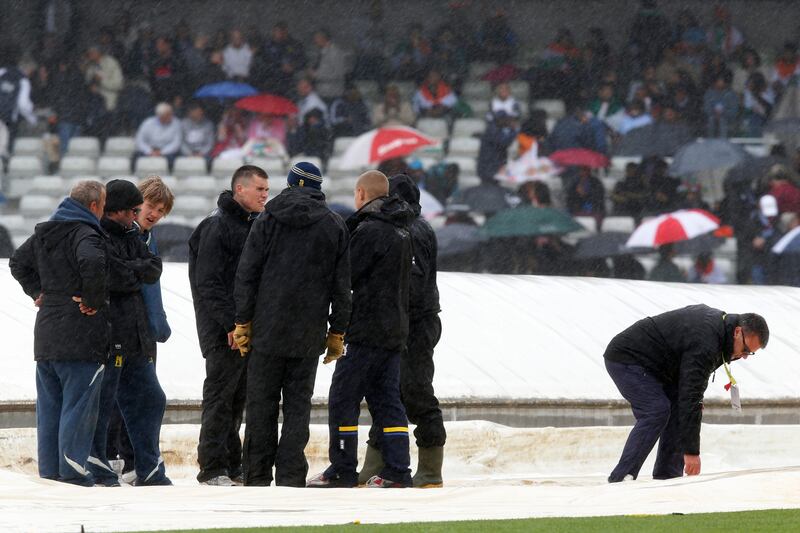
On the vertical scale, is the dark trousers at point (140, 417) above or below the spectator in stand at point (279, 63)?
below

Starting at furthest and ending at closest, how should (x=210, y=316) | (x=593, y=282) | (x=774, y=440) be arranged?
(x=593, y=282)
(x=774, y=440)
(x=210, y=316)

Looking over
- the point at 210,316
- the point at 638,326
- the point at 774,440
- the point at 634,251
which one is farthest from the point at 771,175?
the point at 210,316

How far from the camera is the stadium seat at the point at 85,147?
71.8 feet

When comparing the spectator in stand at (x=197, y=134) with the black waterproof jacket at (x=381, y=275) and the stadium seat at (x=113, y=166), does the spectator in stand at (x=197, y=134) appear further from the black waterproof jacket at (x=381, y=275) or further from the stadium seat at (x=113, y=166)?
the black waterproof jacket at (x=381, y=275)

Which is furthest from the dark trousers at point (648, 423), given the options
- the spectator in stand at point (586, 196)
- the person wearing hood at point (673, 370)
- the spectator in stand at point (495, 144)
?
the spectator in stand at point (495, 144)

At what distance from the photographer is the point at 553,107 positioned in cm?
2252

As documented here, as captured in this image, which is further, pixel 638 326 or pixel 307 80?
pixel 307 80

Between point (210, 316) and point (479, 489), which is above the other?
point (210, 316)

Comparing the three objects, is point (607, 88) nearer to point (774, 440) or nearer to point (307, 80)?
point (307, 80)

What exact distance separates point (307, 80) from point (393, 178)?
48.0 ft

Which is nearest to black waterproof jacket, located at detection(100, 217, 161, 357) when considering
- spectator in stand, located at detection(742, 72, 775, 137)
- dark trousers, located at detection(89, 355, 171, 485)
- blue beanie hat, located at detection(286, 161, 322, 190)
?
dark trousers, located at detection(89, 355, 171, 485)

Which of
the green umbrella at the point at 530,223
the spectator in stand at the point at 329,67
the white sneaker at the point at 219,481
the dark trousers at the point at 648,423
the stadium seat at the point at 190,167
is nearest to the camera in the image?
the white sneaker at the point at 219,481

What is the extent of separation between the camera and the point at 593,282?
13750 mm

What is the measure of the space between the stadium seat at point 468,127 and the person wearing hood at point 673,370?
568 inches
